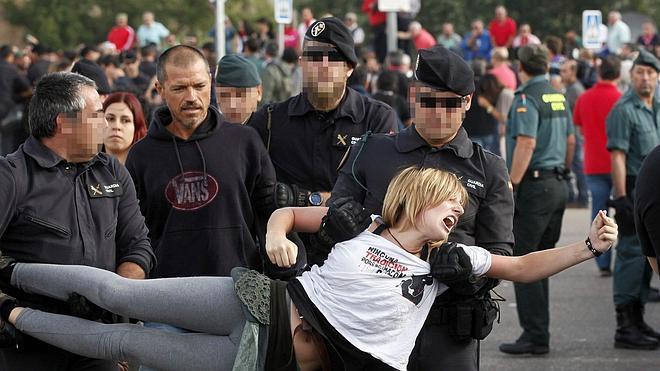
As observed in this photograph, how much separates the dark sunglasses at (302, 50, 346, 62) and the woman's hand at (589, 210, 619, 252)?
6.47 feet

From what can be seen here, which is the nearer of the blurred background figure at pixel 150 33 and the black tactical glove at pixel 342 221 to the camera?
the black tactical glove at pixel 342 221

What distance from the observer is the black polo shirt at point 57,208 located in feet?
15.1

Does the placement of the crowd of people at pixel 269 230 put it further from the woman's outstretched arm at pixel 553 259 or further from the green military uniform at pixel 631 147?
the green military uniform at pixel 631 147

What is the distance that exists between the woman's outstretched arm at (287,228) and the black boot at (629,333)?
15.7ft

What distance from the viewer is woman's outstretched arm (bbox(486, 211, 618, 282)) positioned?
428cm

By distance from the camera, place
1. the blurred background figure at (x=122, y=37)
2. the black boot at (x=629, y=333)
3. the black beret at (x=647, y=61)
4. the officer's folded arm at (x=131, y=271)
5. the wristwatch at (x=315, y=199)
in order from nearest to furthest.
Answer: the officer's folded arm at (x=131, y=271) → the wristwatch at (x=315, y=199) → the black boot at (x=629, y=333) → the black beret at (x=647, y=61) → the blurred background figure at (x=122, y=37)

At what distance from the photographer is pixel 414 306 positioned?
4445 millimetres

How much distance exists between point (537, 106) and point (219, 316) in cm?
488

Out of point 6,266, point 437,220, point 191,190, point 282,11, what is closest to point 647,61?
point 191,190

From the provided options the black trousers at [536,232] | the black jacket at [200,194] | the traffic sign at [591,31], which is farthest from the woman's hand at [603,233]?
the traffic sign at [591,31]

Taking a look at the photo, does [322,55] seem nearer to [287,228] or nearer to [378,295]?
[287,228]

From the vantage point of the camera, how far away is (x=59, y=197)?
4688mm

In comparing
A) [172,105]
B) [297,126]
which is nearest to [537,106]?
[297,126]

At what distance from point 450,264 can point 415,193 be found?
0.28 meters
